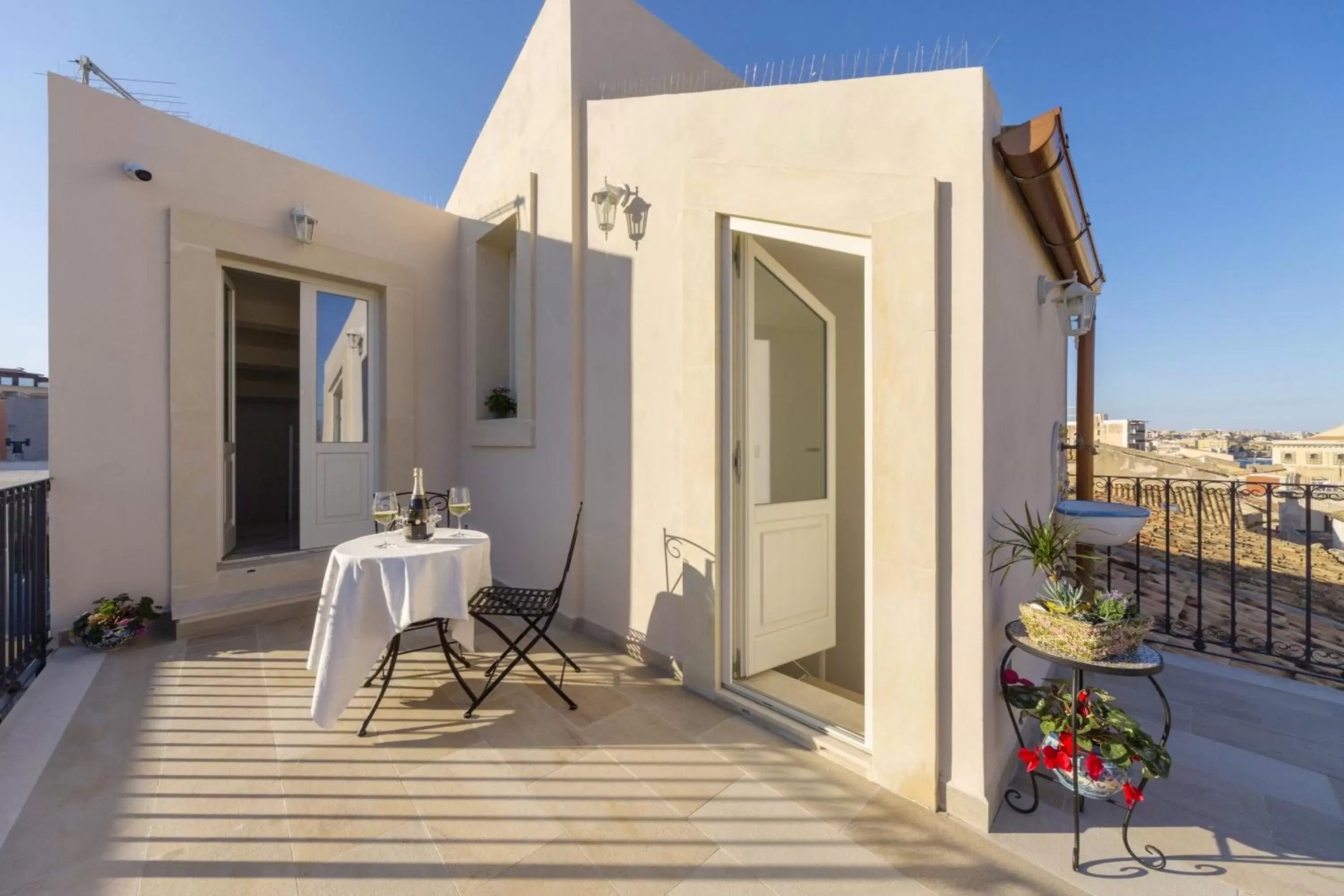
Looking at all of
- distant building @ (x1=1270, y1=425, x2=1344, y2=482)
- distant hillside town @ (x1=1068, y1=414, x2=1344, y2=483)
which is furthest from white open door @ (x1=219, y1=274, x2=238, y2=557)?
distant building @ (x1=1270, y1=425, x2=1344, y2=482)

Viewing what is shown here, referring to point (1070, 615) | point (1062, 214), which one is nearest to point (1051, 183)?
point (1062, 214)

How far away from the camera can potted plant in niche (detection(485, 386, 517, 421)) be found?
4.78 meters

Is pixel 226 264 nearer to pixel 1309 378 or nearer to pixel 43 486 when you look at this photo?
pixel 43 486

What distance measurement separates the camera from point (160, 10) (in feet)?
13.4

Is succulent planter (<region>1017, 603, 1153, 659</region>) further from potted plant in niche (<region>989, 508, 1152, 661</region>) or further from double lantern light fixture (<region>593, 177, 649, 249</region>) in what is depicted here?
double lantern light fixture (<region>593, 177, 649, 249</region>)

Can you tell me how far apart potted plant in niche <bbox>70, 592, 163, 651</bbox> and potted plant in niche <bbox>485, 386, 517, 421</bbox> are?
104 inches

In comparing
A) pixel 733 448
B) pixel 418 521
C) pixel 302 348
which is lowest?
pixel 418 521

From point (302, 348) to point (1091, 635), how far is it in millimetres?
5435

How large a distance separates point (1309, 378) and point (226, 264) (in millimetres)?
23339

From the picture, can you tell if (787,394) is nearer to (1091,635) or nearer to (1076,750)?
(1091,635)

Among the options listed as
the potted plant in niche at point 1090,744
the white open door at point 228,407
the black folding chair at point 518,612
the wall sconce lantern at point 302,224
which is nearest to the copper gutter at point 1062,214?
the potted plant in niche at point 1090,744

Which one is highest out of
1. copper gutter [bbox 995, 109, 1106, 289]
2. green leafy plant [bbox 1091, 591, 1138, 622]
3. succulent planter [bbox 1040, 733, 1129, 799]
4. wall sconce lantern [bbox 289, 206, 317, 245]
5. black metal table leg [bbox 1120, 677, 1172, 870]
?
wall sconce lantern [bbox 289, 206, 317, 245]

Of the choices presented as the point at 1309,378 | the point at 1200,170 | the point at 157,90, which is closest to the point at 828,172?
the point at 157,90

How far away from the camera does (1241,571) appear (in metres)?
5.88
